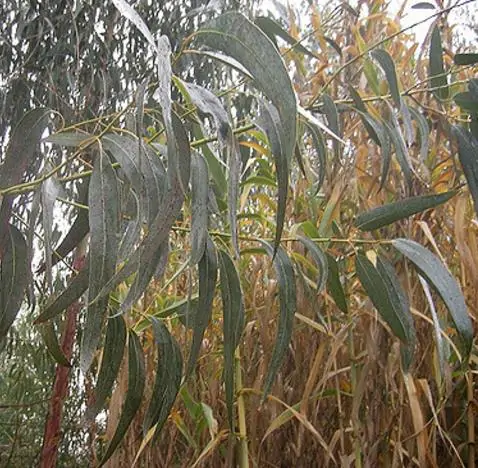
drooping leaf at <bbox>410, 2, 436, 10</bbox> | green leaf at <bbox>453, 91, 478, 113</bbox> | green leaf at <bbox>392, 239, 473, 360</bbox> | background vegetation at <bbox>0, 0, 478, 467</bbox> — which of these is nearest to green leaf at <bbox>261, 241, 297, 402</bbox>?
background vegetation at <bbox>0, 0, 478, 467</bbox>

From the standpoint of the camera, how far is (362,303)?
0.98 meters

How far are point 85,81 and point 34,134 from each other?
1.61 meters

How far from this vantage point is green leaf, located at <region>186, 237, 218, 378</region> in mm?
615

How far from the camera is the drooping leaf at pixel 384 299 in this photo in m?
0.72

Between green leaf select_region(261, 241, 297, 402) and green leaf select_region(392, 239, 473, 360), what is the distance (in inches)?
4.1

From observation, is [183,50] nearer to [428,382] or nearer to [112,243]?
[112,243]

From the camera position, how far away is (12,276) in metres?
0.64

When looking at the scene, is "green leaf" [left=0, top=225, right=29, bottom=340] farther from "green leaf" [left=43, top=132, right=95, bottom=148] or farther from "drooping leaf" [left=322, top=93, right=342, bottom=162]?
"drooping leaf" [left=322, top=93, right=342, bottom=162]

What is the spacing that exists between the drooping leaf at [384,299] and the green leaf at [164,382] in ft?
0.59

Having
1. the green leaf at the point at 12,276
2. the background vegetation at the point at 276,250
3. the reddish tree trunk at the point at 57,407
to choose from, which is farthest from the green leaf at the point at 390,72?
the reddish tree trunk at the point at 57,407

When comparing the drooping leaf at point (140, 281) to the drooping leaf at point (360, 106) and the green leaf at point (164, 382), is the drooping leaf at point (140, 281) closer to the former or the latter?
the green leaf at point (164, 382)

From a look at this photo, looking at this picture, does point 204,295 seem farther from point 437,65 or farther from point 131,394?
point 437,65

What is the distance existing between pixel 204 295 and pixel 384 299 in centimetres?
18

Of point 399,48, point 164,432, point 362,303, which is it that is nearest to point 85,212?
point 362,303
